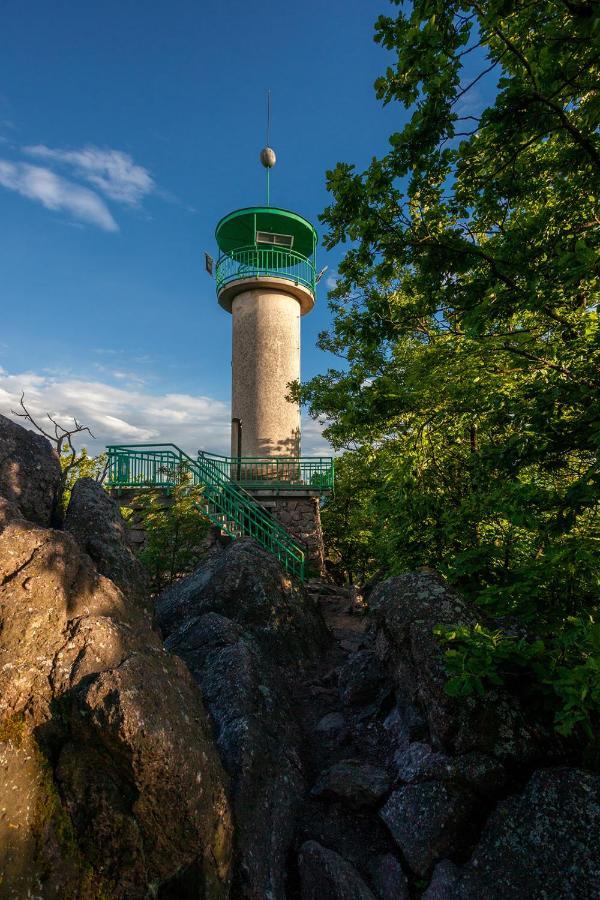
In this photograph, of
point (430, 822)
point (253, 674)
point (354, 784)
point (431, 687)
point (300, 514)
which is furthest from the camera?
point (300, 514)

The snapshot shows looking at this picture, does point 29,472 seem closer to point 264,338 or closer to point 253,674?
point 253,674

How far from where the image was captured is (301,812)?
3873 millimetres

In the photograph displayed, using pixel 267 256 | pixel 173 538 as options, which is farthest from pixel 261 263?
pixel 173 538

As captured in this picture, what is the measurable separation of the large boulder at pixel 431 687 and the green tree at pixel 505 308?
0.30m

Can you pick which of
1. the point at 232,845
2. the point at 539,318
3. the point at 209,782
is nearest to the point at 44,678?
the point at 209,782

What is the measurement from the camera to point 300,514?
1484 centimetres

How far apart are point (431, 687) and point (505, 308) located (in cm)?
333

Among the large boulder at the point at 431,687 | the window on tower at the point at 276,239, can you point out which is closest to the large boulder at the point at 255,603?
the large boulder at the point at 431,687

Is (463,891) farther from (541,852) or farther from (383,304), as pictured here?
(383,304)

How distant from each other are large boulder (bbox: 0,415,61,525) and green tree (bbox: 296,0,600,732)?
12.4ft

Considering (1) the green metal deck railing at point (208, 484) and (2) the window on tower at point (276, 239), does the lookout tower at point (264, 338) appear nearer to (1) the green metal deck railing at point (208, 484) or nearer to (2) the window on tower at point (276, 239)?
(2) the window on tower at point (276, 239)

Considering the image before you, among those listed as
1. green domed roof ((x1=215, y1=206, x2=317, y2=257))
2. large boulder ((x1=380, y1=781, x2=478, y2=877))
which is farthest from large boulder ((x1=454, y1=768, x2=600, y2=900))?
green domed roof ((x1=215, y1=206, x2=317, y2=257))

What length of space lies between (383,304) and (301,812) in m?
4.94

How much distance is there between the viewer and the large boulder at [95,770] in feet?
8.57
